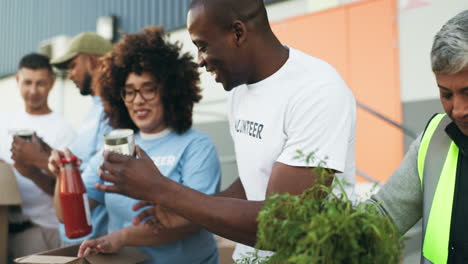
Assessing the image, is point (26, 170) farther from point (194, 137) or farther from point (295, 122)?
point (295, 122)

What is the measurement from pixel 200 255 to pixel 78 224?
550 mm

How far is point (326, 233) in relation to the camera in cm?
79

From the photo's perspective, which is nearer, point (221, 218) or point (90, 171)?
point (221, 218)

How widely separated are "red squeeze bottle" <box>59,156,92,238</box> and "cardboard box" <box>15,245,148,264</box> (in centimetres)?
18

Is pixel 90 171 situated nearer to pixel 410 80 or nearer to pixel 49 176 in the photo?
pixel 49 176

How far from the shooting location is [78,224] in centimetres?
204

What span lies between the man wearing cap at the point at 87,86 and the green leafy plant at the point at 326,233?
1845mm

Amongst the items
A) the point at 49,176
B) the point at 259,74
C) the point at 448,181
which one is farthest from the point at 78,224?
the point at 448,181

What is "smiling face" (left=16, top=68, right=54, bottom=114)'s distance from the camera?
11.3ft

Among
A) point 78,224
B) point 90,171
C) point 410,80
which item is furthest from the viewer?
point 410,80

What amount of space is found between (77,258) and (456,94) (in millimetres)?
1258

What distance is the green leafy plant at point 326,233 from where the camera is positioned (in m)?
0.79

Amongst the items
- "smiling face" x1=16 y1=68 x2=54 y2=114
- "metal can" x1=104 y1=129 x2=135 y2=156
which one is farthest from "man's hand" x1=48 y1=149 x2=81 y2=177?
"smiling face" x1=16 y1=68 x2=54 y2=114

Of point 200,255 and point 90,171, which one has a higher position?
point 90,171
